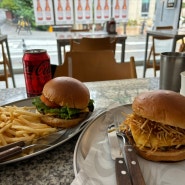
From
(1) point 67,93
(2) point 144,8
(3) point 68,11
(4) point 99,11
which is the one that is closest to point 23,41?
(3) point 68,11

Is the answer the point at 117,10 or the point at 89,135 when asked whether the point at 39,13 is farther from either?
the point at 89,135

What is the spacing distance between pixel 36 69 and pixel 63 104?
260mm

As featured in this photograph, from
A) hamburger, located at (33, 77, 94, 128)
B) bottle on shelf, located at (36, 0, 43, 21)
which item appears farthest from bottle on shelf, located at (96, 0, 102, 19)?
hamburger, located at (33, 77, 94, 128)

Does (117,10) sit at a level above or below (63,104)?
above

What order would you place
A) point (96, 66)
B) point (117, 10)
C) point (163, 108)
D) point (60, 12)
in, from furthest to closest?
point (117, 10), point (60, 12), point (96, 66), point (163, 108)

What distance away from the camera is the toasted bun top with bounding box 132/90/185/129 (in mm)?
555

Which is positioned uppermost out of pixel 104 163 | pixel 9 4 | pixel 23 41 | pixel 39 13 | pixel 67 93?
pixel 9 4

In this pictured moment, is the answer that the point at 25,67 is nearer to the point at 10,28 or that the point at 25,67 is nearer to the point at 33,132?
the point at 33,132

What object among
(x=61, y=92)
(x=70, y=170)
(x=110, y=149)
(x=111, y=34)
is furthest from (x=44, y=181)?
(x=111, y=34)

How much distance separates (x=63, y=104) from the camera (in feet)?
2.32

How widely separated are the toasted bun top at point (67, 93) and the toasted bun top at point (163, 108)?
210mm

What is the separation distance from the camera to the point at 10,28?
4059 millimetres

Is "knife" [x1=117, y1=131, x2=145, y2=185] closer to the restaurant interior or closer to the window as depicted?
the restaurant interior

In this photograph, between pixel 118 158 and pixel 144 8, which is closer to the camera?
pixel 118 158
